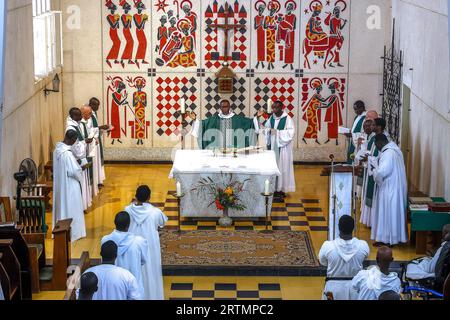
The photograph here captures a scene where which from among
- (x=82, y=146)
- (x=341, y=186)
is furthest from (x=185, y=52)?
(x=341, y=186)

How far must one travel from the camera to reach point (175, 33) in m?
20.0

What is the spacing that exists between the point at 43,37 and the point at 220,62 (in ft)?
14.0

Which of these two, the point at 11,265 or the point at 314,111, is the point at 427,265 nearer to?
the point at 11,265

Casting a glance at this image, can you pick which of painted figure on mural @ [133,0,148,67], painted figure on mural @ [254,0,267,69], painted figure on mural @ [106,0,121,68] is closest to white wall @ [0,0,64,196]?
painted figure on mural @ [106,0,121,68]

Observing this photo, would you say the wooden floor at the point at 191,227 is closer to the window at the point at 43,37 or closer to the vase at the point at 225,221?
the vase at the point at 225,221

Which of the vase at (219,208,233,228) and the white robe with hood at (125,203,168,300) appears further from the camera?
the vase at (219,208,233,228)

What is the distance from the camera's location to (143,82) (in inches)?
795

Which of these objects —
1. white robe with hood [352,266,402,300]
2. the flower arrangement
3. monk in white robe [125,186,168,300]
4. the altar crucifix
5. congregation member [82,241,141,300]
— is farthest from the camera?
the altar crucifix

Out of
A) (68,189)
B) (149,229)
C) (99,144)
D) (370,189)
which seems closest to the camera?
(149,229)

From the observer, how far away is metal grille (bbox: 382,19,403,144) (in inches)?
698

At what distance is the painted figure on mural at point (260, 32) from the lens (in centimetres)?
1989

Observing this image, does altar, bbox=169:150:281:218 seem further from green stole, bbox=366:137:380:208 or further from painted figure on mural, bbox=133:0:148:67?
painted figure on mural, bbox=133:0:148:67

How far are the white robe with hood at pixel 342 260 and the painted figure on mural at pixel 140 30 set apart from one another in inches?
433

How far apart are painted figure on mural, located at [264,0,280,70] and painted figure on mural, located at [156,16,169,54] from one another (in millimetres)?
2259
